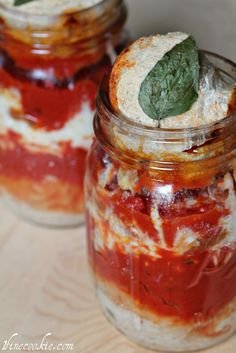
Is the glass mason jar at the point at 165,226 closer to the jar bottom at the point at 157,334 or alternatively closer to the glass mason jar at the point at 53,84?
the jar bottom at the point at 157,334

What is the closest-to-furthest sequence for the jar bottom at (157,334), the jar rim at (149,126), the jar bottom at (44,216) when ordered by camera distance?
the jar rim at (149,126) < the jar bottom at (157,334) < the jar bottom at (44,216)

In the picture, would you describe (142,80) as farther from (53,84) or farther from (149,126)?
(53,84)

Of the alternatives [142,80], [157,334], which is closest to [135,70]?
[142,80]

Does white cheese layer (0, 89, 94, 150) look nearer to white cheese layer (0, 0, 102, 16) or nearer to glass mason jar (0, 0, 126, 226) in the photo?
glass mason jar (0, 0, 126, 226)

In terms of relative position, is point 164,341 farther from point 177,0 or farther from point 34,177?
point 177,0

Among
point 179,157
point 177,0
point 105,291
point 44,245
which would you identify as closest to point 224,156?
point 179,157

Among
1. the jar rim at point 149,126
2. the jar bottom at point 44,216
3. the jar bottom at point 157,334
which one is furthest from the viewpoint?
the jar bottom at point 44,216

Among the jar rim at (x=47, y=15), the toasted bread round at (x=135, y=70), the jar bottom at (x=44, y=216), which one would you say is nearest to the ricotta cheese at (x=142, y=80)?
the toasted bread round at (x=135, y=70)
